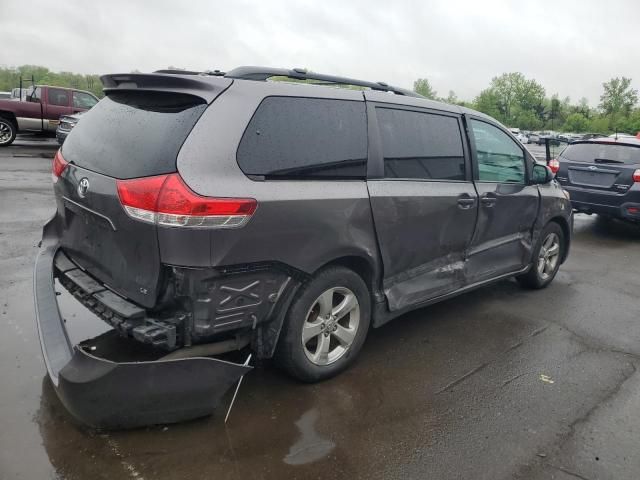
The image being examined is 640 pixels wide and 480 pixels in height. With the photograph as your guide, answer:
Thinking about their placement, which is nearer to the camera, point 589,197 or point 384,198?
point 384,198

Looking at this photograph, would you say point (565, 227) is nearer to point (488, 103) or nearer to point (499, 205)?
point (499, 205)

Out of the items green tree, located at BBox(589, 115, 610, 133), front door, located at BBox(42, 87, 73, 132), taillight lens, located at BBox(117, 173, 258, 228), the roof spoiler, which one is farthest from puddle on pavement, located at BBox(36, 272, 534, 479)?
green tree, located at BBox(589, 115, 610, 133)

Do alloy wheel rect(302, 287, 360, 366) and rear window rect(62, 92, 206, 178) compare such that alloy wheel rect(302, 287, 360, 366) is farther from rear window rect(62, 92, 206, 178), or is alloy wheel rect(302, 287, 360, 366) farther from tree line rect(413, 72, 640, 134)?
tree line rect(413, 72, 640, 134)

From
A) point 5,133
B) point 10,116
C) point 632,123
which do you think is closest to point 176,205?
point 10,116

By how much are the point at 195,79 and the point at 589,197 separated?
290 inches

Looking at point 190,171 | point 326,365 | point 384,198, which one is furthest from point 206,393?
point 384,198

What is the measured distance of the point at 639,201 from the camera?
7.90 meters

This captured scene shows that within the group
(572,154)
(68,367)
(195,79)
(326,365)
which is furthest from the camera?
(572,154)

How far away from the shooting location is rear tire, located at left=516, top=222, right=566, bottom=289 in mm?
5297

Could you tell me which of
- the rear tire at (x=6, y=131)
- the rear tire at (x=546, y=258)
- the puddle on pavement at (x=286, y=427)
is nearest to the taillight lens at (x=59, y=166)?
the puddle on pavement at (x=286, y=427)

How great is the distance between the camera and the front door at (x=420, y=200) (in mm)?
3484

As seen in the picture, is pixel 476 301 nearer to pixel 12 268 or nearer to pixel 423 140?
pixel 423 140

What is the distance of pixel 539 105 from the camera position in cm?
10256

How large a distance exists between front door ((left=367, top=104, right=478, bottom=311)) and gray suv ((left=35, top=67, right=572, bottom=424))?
0.05 ft
